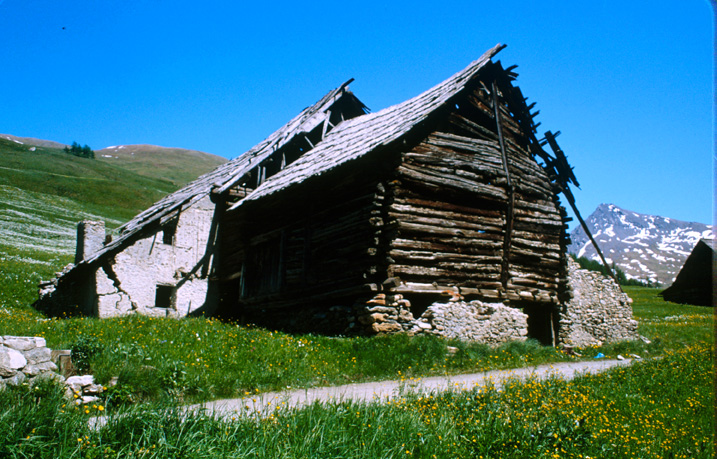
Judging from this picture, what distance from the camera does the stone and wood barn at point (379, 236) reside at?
498 inches

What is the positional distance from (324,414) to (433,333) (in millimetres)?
7316

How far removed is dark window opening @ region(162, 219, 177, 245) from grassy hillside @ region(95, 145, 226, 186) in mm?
115295

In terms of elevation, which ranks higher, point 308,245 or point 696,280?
point 696,280

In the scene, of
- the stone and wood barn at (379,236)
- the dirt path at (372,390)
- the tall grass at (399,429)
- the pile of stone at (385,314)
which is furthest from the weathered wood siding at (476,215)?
the tall grass at (399,429)

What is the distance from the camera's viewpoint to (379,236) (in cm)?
1246

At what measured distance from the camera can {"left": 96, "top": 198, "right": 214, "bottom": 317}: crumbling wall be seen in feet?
52.0

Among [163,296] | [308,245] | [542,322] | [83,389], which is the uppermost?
[308,245]

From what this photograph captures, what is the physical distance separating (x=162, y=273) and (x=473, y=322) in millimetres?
10558

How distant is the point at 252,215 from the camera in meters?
17.5

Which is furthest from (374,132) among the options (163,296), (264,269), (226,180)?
(163,296)

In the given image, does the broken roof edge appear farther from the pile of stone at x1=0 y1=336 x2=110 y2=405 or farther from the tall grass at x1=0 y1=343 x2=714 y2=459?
the tall grass at x1=0 y1=343 x2=714 y2=459

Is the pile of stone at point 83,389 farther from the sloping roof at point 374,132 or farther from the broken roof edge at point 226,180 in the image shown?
the broken roof edge at point 226,180

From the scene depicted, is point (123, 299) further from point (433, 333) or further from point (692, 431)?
point (692, 431)

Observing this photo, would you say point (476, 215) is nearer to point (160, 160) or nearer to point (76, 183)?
point (76, 183)
